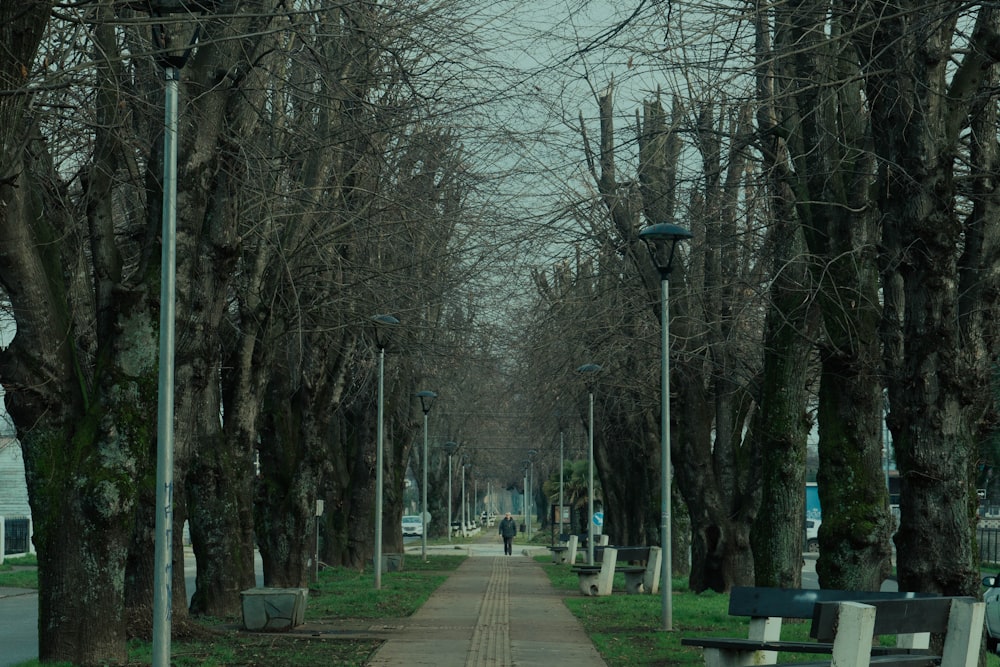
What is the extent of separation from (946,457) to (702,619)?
957 cm

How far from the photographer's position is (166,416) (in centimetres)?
1130

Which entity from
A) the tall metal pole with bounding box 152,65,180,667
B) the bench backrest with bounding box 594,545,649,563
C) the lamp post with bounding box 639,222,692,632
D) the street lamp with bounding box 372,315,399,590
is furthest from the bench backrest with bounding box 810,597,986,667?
the bench backrest with bounding box 594,545,649,563

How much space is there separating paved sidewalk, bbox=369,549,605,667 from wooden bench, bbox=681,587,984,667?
392 centimetres

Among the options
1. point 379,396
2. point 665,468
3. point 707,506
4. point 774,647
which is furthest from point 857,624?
point 379,396

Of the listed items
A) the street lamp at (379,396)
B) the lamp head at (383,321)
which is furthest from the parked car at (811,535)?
the lamp head at (383,321)

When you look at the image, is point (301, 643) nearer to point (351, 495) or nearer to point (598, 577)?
point (598, 577)

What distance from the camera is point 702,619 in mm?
19844

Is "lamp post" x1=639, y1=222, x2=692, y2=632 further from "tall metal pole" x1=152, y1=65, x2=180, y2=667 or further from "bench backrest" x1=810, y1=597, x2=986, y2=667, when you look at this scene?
"bench backrest" x1=810, y1=597, x2=986, y2=667

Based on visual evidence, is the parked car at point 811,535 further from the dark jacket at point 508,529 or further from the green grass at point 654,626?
the green grass at point 654,626

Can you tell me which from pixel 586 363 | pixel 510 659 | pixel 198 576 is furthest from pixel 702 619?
pixel 586 363

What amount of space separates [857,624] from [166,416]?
5.96m

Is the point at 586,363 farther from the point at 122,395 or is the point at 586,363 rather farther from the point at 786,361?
the point at 122,395

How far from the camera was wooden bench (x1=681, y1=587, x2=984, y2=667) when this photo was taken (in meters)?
7.64

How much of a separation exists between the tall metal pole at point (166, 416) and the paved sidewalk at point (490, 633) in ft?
11.8
